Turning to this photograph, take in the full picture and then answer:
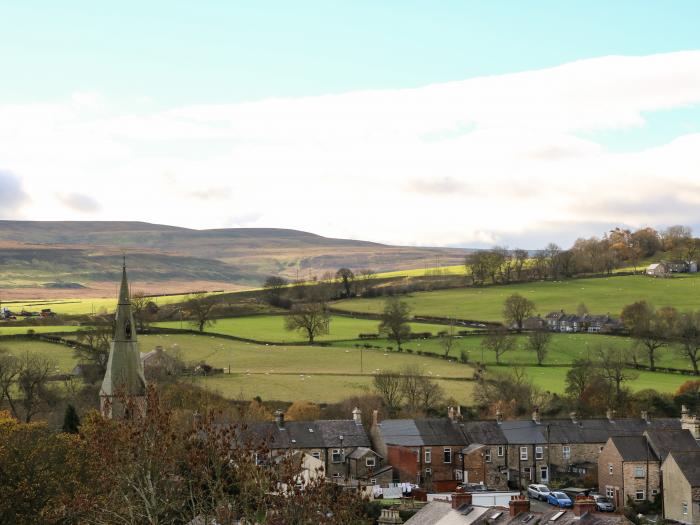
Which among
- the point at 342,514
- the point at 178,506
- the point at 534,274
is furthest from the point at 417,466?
the point at 534,274

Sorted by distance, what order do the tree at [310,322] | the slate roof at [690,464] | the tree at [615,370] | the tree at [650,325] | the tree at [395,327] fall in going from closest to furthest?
1. the slate roof at [690,464]
2. the tree at [615,370]
3. the tree at [650,325]
4. the tree at [395,327]
5. the tree at [310,322]

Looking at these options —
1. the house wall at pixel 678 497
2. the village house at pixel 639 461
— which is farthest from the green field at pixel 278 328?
the house wall at pixel 678 497

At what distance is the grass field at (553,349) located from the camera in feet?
404

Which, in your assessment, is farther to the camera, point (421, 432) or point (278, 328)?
point (278, 328)

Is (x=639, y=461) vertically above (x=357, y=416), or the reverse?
(x=357, y=416)

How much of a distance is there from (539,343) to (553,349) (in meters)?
5.60

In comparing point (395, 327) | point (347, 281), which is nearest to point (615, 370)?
point (395, 327)

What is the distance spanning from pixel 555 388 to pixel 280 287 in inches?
3066

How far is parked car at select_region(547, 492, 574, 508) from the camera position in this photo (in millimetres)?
68406

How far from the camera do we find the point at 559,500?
69188mm

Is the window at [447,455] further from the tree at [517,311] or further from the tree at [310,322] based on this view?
the tree at [517,311]

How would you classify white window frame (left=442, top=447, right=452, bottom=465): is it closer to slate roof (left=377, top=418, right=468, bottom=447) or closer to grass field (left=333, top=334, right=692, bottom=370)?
slate roof (left=377, top=418, right=468, bottom=447)

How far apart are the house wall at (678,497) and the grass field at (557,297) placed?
78.6 metres

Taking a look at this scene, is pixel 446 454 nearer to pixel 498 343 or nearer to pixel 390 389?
pixel 390 389
